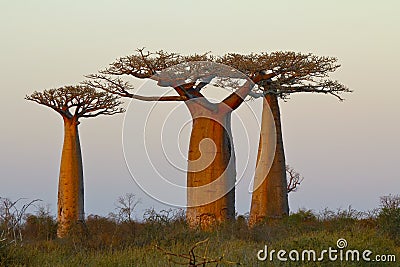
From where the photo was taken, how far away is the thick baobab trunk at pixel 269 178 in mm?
16484

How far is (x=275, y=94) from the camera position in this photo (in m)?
16.7

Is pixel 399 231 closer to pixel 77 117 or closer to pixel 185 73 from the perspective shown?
pixel 185 73

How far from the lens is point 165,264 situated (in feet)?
25.4

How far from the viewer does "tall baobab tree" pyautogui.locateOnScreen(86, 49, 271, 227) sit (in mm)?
14789

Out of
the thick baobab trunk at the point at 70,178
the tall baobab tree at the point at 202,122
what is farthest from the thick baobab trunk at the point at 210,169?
the thick baobab trunk at the point at 70,178

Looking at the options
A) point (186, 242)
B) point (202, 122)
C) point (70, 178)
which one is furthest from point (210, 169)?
point (70, 178)

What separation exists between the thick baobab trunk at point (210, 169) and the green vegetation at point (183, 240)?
495mm

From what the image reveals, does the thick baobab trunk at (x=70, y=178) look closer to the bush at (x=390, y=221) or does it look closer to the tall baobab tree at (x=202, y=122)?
the tall baobab tree at (x=202, y=122)

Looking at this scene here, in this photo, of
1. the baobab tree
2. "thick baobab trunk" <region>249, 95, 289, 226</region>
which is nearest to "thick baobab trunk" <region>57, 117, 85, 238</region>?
the baobab tree

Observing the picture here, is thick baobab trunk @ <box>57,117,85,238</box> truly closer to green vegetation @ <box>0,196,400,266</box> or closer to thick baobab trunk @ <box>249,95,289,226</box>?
green vegetation @ <box>0,196,400,266</box>

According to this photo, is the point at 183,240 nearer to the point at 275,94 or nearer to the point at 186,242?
the point at 186,242

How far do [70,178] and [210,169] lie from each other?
4.11 meters

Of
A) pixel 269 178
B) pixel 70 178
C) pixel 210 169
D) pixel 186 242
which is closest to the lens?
pixel 186 242

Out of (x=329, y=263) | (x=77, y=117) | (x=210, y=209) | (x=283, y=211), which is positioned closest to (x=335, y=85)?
(x=283, y=211)
